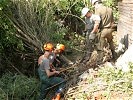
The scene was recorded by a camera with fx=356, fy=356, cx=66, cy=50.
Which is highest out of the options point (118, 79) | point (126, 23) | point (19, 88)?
point (126, 23)

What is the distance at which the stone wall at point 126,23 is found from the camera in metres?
11.3

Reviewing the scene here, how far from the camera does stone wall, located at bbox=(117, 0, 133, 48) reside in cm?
1131

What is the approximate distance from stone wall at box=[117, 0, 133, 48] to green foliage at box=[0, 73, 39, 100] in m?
3.27

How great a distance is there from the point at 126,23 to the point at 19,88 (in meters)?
4.40

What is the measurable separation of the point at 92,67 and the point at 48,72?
172 cm

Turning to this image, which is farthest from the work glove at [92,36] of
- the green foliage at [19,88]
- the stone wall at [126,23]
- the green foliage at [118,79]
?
the green foliage at [19,88]

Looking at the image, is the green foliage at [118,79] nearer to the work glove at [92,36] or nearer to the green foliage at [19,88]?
the work glove at [92,36]

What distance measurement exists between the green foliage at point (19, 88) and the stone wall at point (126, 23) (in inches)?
129

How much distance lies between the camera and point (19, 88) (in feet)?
→ 32.0

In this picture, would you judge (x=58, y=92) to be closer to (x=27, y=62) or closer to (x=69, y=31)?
(x=27, y=62)

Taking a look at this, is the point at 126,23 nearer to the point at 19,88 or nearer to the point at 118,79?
the point at 118,79

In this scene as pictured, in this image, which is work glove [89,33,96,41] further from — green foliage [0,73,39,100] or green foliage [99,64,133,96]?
green foliage [0,73,39,100]

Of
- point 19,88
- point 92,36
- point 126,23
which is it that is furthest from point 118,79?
point 126,23

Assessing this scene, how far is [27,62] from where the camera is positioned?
1165 cm
